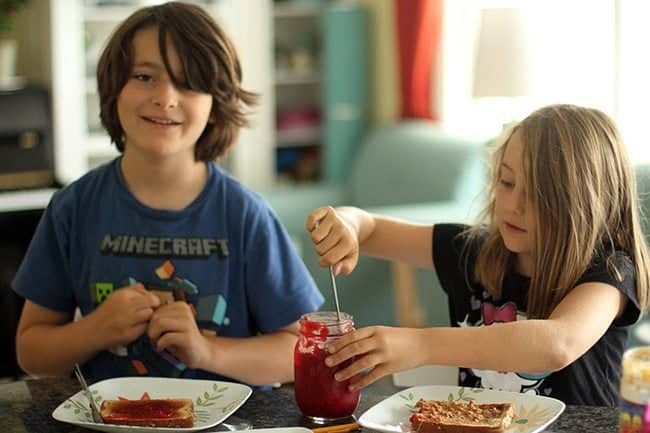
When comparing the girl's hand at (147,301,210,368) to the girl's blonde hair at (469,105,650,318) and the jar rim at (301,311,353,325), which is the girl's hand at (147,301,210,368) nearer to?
the jar rim at (301,311,353,325)

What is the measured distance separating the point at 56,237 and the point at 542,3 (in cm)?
303

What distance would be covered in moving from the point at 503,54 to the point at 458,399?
2217 mm

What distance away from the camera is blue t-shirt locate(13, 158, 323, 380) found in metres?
1.82

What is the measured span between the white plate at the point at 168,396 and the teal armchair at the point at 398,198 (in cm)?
218

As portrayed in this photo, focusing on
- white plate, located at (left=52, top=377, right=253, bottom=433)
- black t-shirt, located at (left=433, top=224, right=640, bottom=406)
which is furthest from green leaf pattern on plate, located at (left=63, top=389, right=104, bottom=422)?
black t-shirt, located at (left=433, top=224, right=640, bottom=406)

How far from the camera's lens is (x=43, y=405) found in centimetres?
153

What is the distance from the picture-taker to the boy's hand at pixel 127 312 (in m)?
1.68

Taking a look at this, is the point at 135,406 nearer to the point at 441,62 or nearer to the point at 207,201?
the point at 207,201

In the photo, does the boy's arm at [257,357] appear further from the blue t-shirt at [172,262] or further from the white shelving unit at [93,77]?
the white shelving unit at [93,77]

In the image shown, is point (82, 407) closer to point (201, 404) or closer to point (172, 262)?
point (201, 404)

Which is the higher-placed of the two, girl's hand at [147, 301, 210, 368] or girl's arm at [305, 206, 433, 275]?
girl's arm at [305, 206, 433, 275]

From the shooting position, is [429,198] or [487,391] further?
[429,198]

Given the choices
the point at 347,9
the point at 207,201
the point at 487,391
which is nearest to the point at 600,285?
the point at 487,391

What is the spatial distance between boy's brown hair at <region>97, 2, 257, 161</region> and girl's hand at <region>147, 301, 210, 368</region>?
1.10 feet
